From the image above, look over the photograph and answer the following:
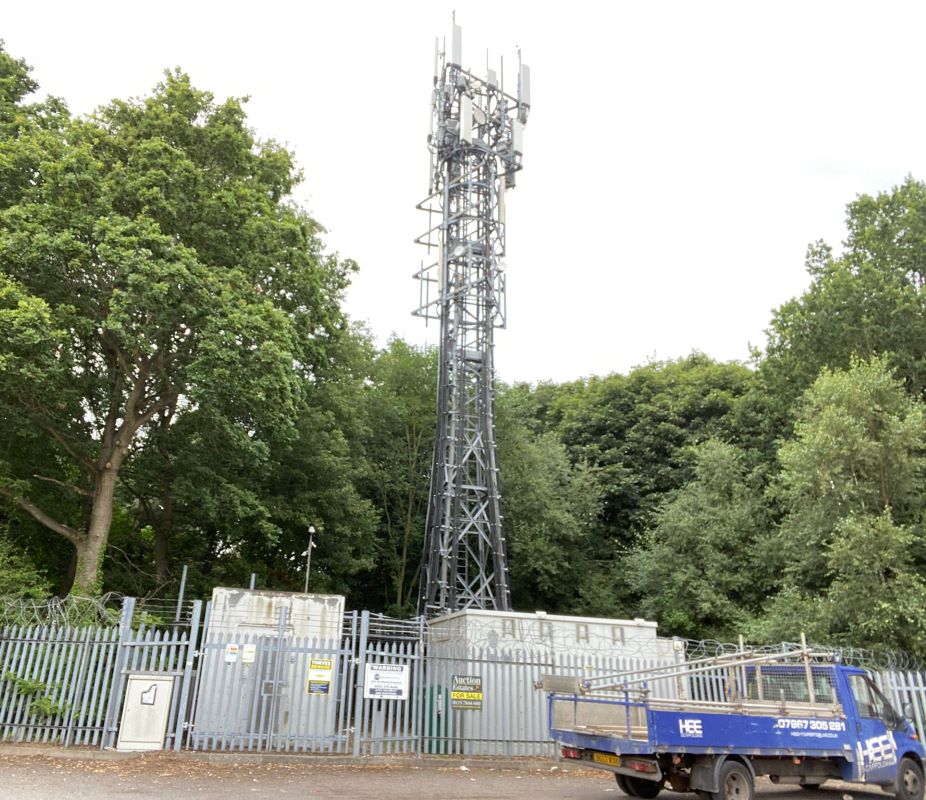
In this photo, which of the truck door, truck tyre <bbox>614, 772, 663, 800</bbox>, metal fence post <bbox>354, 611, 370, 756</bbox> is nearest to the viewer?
truck tyre <bbox>614, 772, 663, 800</bbox>

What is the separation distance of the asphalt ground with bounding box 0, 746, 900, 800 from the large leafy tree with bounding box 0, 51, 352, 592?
25.2 feet

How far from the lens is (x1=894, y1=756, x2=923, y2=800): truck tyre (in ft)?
37.6

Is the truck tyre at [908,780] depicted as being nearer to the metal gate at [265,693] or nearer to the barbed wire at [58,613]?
the metal gate at [265,693]

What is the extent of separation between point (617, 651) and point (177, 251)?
1428cm

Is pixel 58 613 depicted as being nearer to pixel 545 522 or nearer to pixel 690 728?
pixel 690 728

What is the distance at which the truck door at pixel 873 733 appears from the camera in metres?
11.0

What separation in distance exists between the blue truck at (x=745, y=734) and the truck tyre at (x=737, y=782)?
0.04 ft

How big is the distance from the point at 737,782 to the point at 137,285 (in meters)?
15.7

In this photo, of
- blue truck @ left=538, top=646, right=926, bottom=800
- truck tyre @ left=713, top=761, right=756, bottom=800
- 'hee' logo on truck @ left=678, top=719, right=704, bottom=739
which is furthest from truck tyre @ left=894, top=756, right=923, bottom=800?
'hee' logo on truck @ left=678, top=719, right=704, bottom=739

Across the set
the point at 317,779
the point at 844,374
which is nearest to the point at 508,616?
the point at 317,779

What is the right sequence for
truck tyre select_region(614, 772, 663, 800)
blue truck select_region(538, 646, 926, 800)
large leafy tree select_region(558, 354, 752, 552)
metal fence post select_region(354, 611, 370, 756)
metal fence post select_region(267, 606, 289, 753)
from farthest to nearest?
large leafy tree select_region(558, 354, 752, 552) < metal fence post select_region(354, 611, 370, 756) < metal fence post select_region(267, 606, 289, 753) < truck tyre select_region(614, 772, 663, 800) < blue truck select_region(538, 646, 926, 800)

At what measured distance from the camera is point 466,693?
14016 mm

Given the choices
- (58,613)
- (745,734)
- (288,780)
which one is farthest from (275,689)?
(745,734)

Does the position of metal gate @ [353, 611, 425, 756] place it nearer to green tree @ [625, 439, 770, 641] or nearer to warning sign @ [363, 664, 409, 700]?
warning sign @ [363, 664, 409, 700]
